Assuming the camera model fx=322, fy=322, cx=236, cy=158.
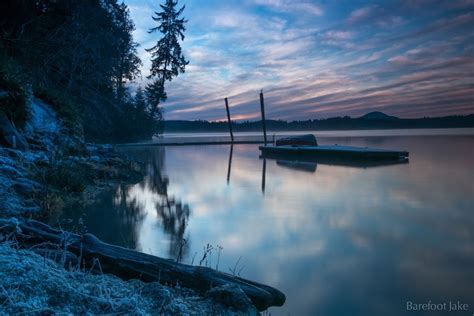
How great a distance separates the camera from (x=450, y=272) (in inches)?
183

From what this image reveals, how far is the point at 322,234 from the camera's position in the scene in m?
6.44

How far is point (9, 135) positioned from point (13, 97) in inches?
53.8

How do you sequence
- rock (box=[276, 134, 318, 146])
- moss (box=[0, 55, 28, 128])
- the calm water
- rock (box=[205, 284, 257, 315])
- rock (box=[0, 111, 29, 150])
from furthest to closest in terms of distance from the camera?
1. rock (box=[276, 134, 318, 146])
2. moss (box=[0, 55, 28, 128])
3. rock (box=[0, 111, 29, 150])
4. the calm water
5. rock (box=[205, 284, 257, 315])

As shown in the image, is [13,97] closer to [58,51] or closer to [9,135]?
[9,135]

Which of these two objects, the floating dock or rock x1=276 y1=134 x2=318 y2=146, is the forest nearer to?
the floating dock

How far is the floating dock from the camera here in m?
21.5

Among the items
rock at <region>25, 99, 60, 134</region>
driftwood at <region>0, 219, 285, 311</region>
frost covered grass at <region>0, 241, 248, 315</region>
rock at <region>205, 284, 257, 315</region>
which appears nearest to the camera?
frost covered grass at <region>0, 241, 248, 315</region>

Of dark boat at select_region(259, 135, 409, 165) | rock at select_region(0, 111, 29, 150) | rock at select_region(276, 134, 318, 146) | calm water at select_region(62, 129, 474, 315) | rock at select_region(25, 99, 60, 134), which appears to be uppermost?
rock at select_region(25, 99, 60, 134)

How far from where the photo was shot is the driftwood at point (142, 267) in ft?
10.6

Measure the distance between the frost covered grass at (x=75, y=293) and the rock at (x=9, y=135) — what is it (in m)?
6.92

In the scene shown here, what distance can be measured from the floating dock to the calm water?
28.1 ft

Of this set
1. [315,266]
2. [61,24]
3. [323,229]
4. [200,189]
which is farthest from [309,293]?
[61,24]

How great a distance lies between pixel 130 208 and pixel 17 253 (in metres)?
5.47

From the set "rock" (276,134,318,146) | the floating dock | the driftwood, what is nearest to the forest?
the driftwood
